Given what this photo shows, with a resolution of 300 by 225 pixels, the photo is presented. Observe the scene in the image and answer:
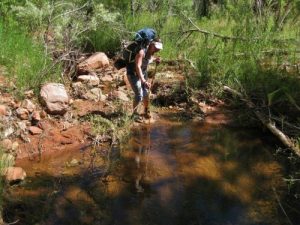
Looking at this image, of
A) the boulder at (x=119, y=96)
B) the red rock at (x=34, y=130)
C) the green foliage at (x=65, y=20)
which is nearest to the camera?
the red rock at (x=34, y=130)

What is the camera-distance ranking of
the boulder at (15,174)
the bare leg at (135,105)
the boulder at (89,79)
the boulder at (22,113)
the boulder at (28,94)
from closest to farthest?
the boulder at (15,174) → the boulder at (22,113) → the boulder at (28,94) → the bare leg at (135,105) → the boulder at (89,79)

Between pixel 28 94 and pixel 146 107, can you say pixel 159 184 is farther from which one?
pixel 28 94

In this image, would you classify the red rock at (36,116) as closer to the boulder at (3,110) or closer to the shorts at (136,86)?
the boulder at (3,110)

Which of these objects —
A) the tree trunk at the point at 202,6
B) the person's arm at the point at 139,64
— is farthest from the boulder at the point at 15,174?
the tree trunk at the point at 202,6

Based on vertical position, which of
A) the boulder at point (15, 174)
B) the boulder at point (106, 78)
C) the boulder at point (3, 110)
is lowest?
the boulder at point (15, 174)

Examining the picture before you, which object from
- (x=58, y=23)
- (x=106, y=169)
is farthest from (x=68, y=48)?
(x=106, y=169)

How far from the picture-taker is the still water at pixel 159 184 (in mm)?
4918

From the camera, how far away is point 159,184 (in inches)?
221

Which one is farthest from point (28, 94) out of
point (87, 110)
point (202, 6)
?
point (202, 6)

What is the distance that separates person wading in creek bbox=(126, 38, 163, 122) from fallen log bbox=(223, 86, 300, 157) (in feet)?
5.03

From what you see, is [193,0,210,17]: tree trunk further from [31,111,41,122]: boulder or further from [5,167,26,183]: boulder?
[5,167,26,183]: boulder

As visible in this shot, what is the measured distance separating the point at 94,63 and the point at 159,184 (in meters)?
4.27

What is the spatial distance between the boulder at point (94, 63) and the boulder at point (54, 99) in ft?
6.00

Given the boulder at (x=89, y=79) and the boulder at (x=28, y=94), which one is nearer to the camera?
the boulder at (x=28, y=94)
